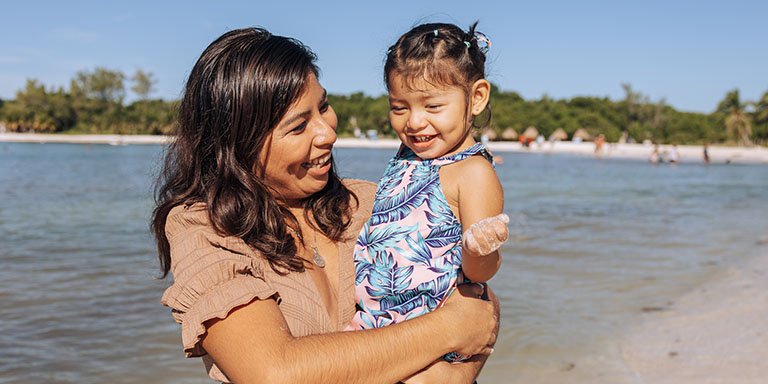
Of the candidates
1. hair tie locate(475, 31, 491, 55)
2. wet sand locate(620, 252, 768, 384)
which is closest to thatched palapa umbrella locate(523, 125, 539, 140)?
wet sand locate(620, 252, 768, 384)

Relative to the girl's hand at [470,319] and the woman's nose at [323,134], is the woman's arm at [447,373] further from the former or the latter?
the woman's nose at [323,134]

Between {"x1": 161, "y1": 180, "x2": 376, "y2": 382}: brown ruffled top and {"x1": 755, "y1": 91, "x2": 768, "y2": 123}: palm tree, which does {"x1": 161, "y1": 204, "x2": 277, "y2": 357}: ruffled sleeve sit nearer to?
{"x1": 161, "y1": 180, "x2": 376, "y2": 382}: brown ruffled top

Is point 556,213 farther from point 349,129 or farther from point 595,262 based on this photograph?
point 349,129

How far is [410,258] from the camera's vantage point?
1846mm

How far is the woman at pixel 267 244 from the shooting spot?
1432 mm

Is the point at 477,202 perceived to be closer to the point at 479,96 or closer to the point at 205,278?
the point at 479,96

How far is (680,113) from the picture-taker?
238ft

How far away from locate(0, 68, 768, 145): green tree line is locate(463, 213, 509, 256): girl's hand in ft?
160

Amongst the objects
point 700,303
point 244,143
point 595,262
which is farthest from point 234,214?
point 595,262

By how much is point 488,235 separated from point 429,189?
43 cm

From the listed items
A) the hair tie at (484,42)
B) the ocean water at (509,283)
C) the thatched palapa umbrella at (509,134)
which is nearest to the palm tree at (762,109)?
the thatched palapa umbrella at (509,134)

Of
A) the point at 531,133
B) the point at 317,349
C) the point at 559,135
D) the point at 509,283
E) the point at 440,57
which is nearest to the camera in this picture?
the point at 317,349

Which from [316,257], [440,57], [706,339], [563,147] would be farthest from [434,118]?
[563,147]

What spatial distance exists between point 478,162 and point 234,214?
74cm
